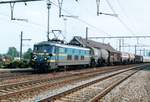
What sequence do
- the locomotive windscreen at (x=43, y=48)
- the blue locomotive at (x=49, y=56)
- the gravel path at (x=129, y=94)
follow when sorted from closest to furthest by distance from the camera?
1. the gravel path at (x=129, y=94)
2. the blue locomotive at (x=49, y=56)
3. the locomotive windscreen at (x=43, y=48)

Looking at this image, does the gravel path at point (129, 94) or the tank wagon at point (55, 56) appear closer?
the gravel path at point (129, 94)

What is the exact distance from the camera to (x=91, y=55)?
5066 cm

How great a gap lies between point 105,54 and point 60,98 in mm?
47775

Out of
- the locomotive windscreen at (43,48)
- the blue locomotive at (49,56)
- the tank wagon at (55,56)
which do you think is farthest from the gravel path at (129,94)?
the locomotive windscreen at (43,48)

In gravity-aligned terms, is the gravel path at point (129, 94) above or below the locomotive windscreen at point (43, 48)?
below

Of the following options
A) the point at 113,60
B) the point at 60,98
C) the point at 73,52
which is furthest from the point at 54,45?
the point at 113,60

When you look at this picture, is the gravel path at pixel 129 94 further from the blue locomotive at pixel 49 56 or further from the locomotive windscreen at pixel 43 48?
the locomotive windscreen at pixel 43 48

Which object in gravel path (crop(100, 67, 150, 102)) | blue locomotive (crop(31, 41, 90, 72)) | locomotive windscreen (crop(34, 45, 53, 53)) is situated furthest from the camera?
locomotive windscreen (crop(34, 45, 53, 53))

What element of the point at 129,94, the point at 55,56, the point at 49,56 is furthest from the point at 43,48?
the point at 129,94

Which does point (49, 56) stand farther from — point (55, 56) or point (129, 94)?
point (129, 94)

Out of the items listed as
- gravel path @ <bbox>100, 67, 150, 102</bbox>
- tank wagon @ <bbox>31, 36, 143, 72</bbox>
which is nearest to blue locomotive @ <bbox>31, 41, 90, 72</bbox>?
tank wagon @ <bbox>31, 36, 143, 72</bbox>

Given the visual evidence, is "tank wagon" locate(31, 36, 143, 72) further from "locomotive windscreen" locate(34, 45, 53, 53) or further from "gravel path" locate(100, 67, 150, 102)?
"gravel path" locate(100, 67, 150, 102)

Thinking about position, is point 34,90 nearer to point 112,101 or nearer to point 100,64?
point 112,101

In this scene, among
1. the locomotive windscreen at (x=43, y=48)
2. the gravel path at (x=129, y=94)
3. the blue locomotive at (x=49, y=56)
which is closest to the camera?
the gravel path at (x=129, y=94)
